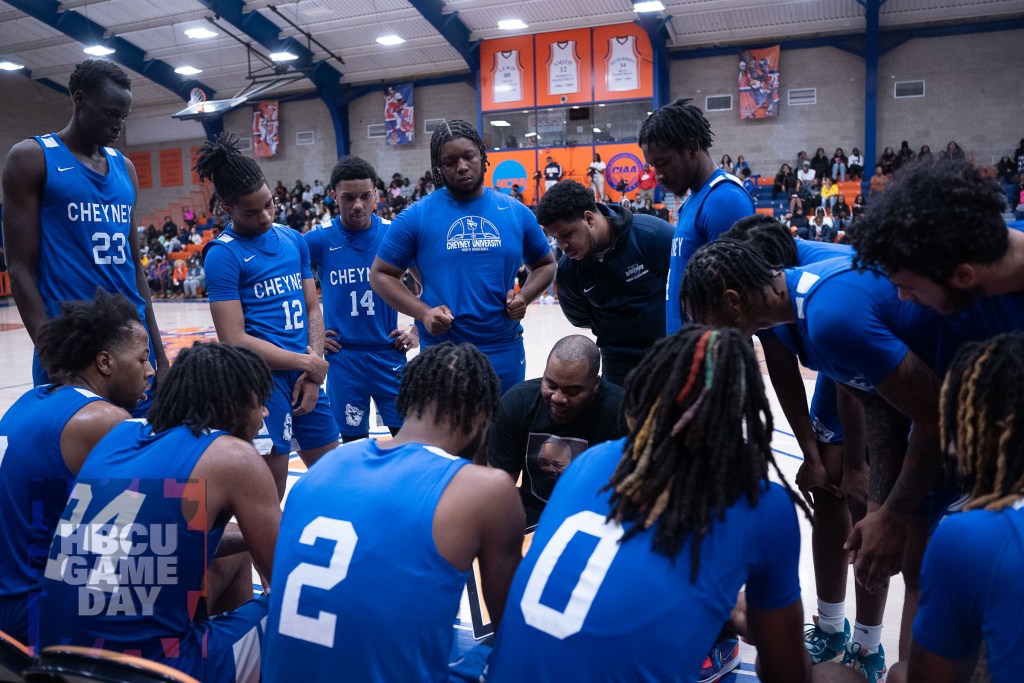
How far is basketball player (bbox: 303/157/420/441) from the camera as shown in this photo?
4.23 meters

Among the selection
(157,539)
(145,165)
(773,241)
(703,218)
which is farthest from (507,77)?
(157,539)

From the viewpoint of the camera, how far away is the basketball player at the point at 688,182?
3.07 m

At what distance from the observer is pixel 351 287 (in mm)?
4250

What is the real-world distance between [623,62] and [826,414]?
1889 centimetres

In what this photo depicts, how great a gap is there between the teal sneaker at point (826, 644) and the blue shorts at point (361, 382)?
7.63ft

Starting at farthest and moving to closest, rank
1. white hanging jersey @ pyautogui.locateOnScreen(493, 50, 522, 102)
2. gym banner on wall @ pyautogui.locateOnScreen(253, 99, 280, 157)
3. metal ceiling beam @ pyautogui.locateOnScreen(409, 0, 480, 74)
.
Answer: gym banner on wall @ pyautogui.locateOnScreen(253, 99, 280, 157) < white hanging jersey @ pyautogui.locateOnScreen(493, 50, 522, 102) < metal ceiling beam @ pyautogui.locateOnScreen(409, 0, 480, 74)

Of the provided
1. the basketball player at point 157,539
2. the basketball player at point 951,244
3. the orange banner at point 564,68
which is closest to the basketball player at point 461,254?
the basketball player at point 157,539

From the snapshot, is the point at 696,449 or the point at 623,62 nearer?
the point at 696,449

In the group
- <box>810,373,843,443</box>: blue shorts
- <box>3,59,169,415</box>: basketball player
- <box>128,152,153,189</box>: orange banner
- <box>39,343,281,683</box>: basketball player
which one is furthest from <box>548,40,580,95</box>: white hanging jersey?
<box>39,343,281,683</box>: basketball player

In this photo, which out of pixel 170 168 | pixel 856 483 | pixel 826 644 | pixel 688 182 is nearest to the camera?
pixel 856 483

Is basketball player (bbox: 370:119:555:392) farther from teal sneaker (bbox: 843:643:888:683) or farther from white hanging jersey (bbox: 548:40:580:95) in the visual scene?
white hanging jersey (bbox: 548:40:580:95)

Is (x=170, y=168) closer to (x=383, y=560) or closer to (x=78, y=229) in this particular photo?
(x=78, y=229)

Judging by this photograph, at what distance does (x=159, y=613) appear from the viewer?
1953 millimetres

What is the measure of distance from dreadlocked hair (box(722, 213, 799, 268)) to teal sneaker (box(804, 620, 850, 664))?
135 centimetres
